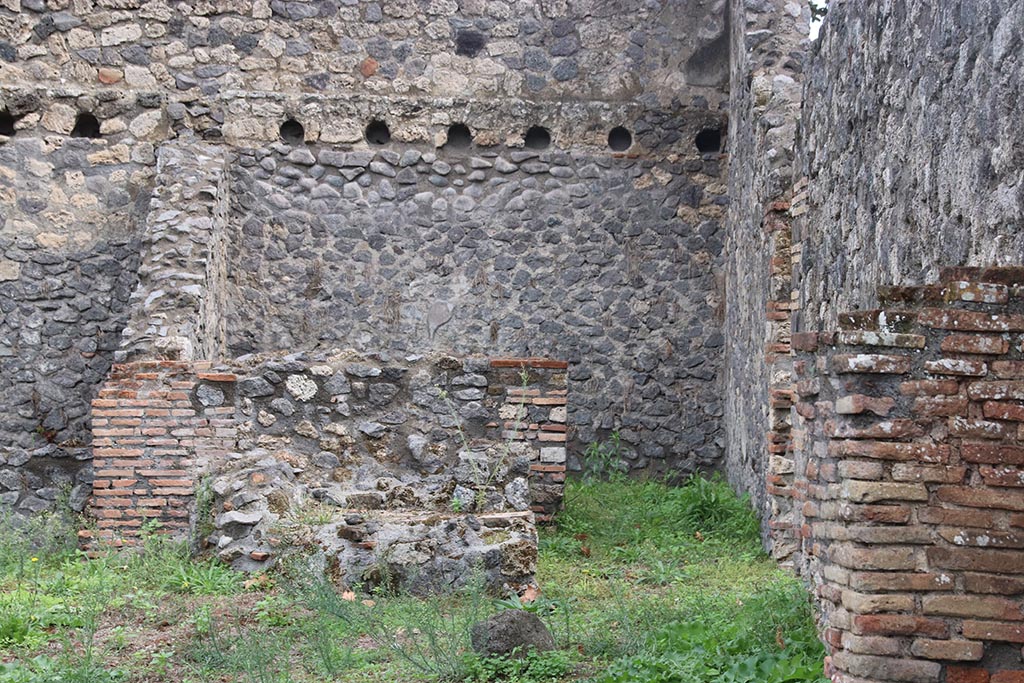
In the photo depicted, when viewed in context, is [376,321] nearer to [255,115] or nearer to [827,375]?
[255,115]

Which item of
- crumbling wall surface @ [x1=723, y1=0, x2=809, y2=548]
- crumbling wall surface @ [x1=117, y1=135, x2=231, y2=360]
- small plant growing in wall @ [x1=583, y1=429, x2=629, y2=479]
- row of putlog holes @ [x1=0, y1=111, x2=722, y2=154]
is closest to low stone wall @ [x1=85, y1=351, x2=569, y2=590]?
crumbling wall surface @ [x1=117, y1=135, x2=231, y2=360]

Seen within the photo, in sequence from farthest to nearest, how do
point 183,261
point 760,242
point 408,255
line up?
point 408,255 → point 183,261 → point 760,242

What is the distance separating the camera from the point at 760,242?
7.92 meters

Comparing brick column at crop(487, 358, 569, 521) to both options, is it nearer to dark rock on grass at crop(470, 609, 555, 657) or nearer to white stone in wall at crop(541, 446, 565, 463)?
white stone in wall at crop(541, 446, 565, 463)

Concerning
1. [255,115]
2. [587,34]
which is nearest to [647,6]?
[587,34]

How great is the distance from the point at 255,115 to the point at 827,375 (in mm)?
7236

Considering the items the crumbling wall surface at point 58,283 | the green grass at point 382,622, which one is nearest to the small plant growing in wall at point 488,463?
the green grass at point 382,622

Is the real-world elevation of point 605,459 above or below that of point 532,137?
below

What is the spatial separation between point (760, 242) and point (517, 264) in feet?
8.49

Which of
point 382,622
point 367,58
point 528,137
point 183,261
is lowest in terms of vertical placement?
point 382,622

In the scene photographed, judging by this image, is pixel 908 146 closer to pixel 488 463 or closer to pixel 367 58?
pixel 488 463

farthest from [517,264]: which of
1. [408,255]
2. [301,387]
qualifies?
[301,387]

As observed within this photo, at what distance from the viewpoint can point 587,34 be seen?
33.3 feet

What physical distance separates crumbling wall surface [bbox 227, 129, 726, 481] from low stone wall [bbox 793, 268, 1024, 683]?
20.8 ft
